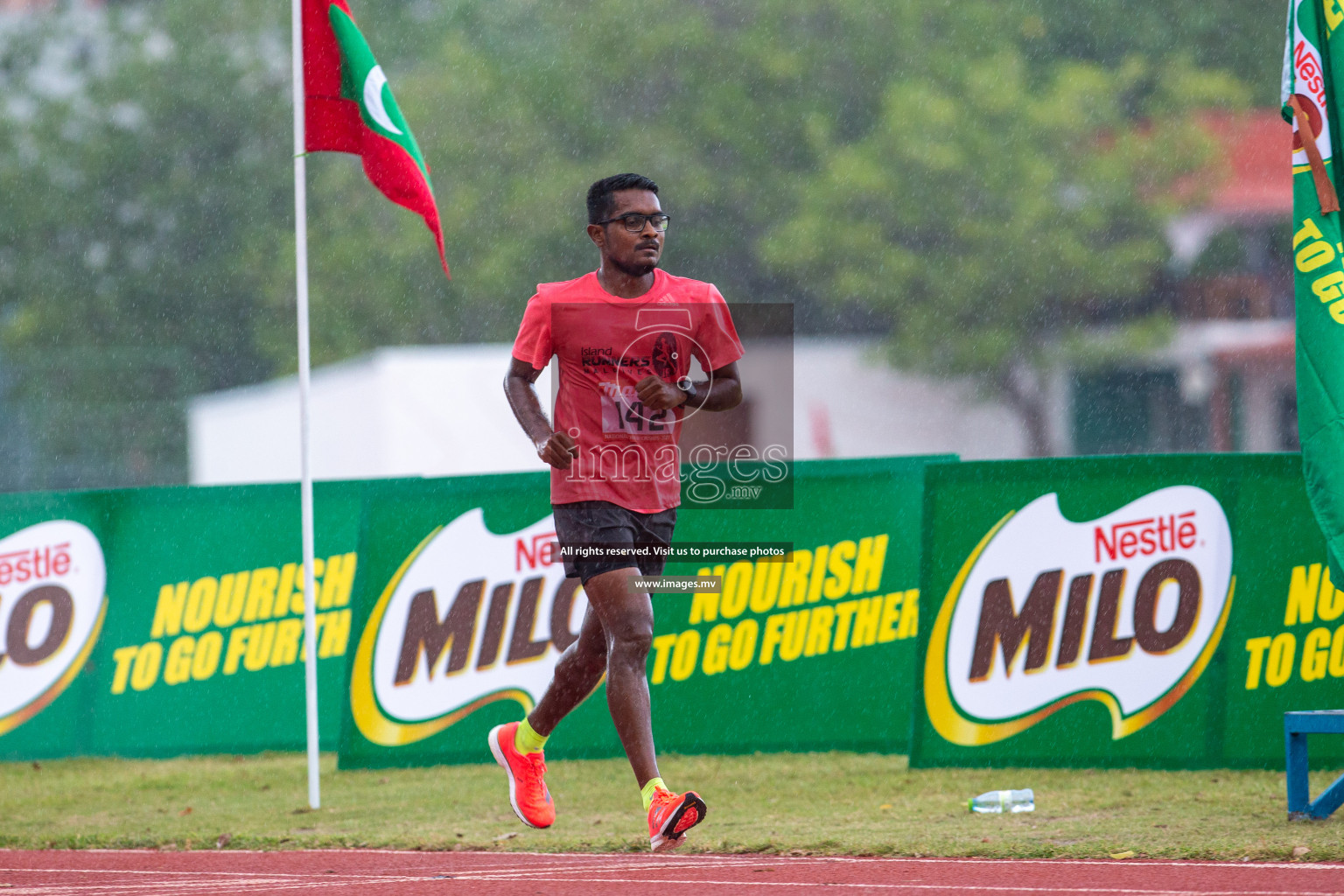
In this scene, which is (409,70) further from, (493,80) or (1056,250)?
(1056,250)

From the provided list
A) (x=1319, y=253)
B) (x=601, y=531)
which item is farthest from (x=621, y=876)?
(x=1319, y=253)

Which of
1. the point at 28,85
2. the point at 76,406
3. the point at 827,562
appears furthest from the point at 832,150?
the point at 827,562

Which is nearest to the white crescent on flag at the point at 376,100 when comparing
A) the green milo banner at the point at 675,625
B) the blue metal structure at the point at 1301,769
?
the green milo banner at the point at 675,625

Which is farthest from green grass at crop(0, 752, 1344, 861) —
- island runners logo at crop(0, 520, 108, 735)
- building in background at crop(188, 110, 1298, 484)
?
building in background at crop(188, 110, 1298, 484)

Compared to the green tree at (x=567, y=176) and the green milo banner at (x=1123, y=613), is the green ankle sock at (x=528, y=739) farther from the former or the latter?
the green tree at (x=567, y=176)

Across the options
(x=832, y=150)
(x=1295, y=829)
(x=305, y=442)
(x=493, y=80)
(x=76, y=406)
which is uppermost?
(x=493, y=80)

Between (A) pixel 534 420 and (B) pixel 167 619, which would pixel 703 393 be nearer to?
(A) pixel 534 420

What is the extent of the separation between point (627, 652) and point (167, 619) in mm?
4899

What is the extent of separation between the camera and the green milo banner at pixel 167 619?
9.87 metres

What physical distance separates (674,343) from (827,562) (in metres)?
3.37

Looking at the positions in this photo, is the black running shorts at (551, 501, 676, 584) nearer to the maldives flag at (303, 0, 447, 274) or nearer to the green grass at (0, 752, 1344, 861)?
the green grass at (0, 752, 1344, 861)

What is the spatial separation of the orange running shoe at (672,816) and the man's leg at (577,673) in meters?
0.72

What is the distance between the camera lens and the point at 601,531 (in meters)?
5.96

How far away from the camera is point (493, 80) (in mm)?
40188
